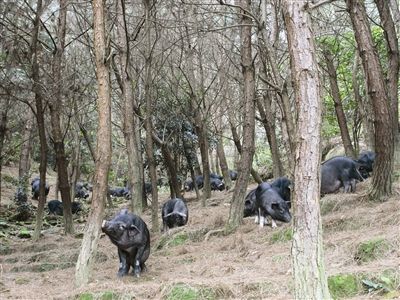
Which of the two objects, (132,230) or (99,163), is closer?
(99,163)

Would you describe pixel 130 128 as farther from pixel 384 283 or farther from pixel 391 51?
pixel 384 283

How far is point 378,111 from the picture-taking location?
33.2 ft

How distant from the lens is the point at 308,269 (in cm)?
529

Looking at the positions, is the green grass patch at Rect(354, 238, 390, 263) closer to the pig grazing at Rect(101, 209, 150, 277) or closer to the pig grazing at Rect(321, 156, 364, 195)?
the pig grazing at Rect(101, 209, 150, 277)

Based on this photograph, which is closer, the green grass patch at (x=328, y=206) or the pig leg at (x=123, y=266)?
the pig leg at (x=123, y=266)

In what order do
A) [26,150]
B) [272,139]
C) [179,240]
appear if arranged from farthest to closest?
[26,150], [272,139], [179,240]

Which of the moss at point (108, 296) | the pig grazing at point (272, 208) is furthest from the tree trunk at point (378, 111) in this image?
the moss at point (108, 296)

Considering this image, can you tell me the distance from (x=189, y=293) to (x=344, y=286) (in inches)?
84.1

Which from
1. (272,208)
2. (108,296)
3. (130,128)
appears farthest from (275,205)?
(108,296)

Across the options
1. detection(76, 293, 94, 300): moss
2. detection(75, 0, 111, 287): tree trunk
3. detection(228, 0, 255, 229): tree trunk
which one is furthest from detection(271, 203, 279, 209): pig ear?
detection(76, 293, 94, 300): moss

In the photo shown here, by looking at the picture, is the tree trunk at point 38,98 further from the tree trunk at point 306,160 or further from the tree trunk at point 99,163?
the tree trunk at point 306,160

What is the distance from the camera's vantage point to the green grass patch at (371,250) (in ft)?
25.1

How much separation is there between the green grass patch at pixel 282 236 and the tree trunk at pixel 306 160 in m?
5.03

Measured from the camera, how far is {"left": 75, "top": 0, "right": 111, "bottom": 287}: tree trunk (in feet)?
27.9
